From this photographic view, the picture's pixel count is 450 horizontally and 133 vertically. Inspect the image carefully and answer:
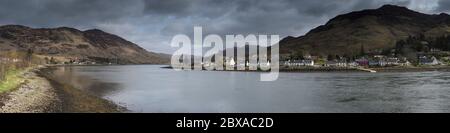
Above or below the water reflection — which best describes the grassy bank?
above

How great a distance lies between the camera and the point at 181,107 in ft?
127

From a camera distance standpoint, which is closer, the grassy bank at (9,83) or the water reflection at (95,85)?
the grassy bank at (9,83)

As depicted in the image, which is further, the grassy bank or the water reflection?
the water reflection

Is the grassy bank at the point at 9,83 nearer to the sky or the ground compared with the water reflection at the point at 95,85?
nearer to the sky

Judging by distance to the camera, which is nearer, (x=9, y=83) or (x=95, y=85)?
(x=9, y=83)

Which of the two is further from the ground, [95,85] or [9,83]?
[9,83]
